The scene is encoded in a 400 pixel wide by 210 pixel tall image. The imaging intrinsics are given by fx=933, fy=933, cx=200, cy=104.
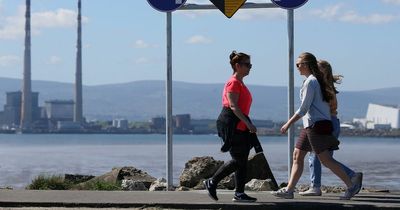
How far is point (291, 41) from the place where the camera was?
12023mm

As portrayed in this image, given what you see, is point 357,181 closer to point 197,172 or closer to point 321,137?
point 321,137

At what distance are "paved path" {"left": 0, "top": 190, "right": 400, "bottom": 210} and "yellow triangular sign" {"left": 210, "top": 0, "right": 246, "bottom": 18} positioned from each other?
2395 mm

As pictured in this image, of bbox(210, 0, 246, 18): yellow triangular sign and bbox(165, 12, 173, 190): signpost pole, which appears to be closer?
bbox(210, 0, 246, 18): yellow triangular sign

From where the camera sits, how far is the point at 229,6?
11891 mm

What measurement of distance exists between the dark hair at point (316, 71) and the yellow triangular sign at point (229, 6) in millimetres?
1809

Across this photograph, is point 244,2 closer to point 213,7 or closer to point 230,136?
point 213,7

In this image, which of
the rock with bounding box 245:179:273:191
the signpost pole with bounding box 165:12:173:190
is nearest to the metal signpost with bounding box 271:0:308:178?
the rock with bounding box 245:179:273:191

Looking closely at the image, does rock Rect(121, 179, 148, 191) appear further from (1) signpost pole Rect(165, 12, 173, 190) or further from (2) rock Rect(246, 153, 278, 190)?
(2) rock Rect(246, 153, 278, 190)

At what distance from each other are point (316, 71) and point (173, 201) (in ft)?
6.98

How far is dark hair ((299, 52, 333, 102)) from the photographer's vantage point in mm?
10289

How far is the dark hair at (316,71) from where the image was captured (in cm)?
1029

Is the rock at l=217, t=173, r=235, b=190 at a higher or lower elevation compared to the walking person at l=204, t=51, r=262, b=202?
lower

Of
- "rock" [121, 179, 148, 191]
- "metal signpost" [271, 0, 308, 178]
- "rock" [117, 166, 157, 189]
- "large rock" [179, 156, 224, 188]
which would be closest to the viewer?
"metal signpost" [271, 0, 308, 178]

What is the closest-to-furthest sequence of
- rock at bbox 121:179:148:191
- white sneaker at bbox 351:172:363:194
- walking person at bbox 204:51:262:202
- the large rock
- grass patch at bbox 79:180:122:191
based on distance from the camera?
walking person at bbox 204:51:262:202 → white sneaker at bbox 351:172:363:194 → grass patch at bbox 79:180:122:191 → rock at bbox 121:179:148:191 → the large rock
